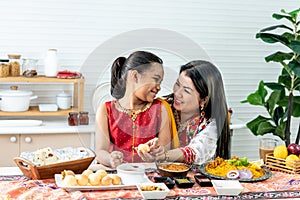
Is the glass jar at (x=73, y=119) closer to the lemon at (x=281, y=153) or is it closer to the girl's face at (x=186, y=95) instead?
the girl's face at (x=186, y=95)

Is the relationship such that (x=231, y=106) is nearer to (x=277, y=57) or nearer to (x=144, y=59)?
(x=277, y=57)

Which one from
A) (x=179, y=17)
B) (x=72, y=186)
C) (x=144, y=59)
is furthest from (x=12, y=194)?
(x=179, y=17)

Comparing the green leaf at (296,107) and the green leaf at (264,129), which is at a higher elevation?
the green leaf at (296,107)

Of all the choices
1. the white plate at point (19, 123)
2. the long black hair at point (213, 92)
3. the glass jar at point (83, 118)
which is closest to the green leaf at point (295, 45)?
the long black hair at point (213, 92)

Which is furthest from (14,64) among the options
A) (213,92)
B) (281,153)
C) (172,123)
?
(281,153)

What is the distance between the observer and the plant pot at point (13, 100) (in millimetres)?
3758

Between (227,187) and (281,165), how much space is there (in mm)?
544

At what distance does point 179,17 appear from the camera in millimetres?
4312

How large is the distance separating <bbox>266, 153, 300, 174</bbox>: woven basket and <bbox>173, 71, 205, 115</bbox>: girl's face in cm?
44

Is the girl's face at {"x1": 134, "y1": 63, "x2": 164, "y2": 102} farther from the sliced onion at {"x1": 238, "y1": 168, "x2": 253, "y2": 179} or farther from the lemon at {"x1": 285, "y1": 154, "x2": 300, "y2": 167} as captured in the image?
the lemon at {"x1": 285, "y1": 154, "x2": 300, "y2": 167}

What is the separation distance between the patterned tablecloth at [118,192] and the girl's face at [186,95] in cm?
53

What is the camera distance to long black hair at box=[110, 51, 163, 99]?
2330 mm

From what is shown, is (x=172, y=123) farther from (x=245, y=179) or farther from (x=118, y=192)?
(x=118, y=192)

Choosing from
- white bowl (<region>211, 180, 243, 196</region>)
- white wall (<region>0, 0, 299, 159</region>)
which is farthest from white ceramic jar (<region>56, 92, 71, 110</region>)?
white bowl (<region>211, 180, 243, 196</region>)
